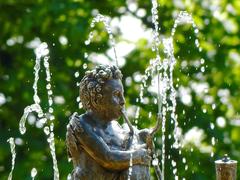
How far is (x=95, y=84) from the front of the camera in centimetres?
716

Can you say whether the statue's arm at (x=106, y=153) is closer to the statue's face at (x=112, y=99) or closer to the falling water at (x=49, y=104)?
the statue's face at (x=112, y=99)

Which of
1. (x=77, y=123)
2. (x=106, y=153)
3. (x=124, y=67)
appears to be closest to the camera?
(x=106, y=153)

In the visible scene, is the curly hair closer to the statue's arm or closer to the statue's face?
the statue's face

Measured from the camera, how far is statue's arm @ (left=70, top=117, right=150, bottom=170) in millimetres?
6980

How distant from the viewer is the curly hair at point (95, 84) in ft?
23.5

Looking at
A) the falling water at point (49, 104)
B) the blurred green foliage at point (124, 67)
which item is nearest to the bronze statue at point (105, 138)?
the falling water at point (49, 104)

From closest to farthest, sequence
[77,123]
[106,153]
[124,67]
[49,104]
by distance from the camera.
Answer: [106,153] < [77,123] < [49,104] < [124,67]

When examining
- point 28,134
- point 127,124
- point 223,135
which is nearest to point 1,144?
point 28,134

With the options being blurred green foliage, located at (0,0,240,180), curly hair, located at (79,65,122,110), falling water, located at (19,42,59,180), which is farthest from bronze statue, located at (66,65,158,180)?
blurred green foliage, located at (0,0,240,180)

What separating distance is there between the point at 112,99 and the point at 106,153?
0.43 meters

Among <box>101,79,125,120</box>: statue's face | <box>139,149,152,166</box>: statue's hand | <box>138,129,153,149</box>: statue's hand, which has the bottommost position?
<box>139,149,152,166</box>: statue's hand

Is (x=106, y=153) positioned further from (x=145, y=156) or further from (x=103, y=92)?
(x=103, y=92)

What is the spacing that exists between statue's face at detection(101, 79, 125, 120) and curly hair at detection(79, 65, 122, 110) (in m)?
0.03

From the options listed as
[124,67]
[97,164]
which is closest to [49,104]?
[124,67]
